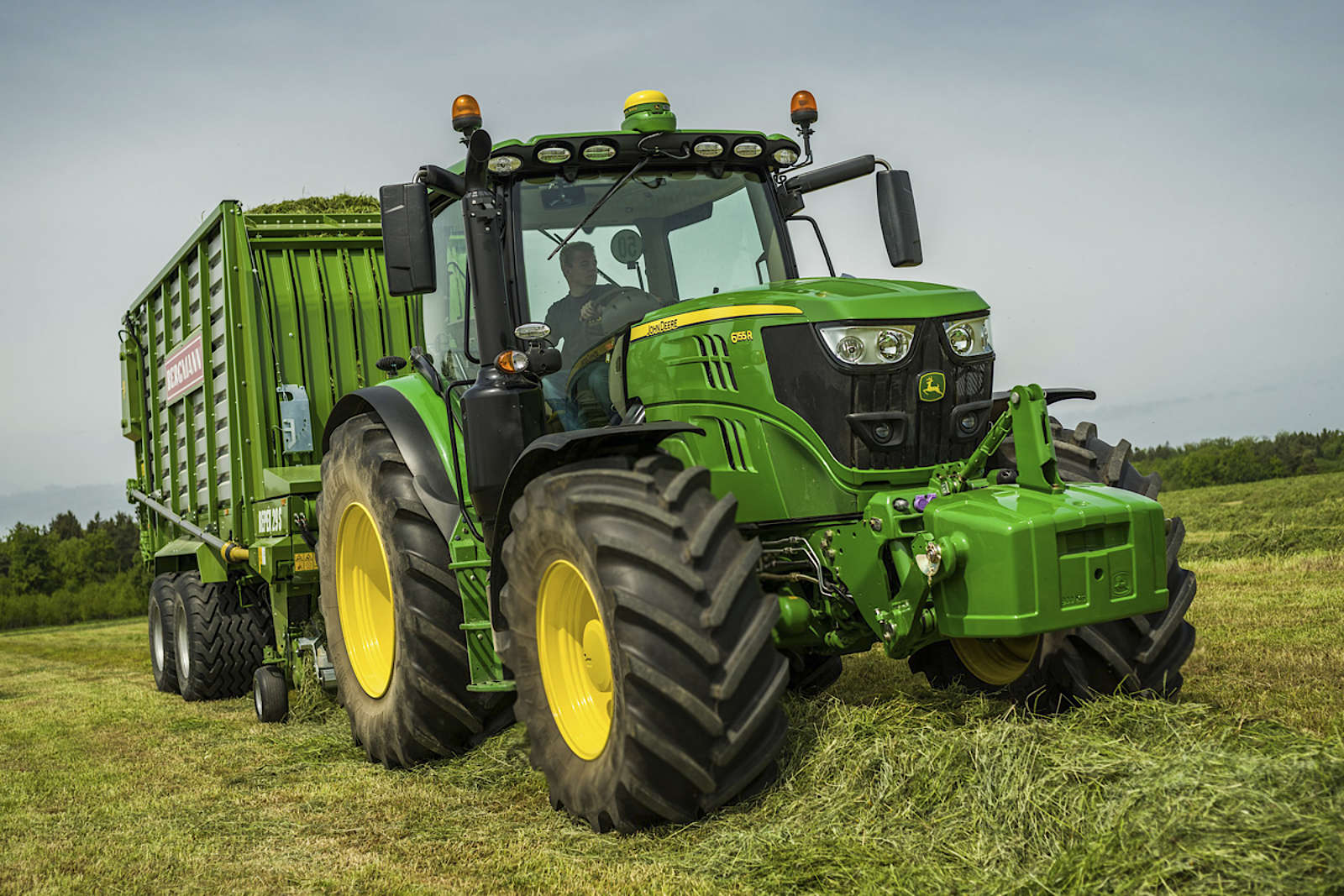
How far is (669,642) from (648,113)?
104 inches

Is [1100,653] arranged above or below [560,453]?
below

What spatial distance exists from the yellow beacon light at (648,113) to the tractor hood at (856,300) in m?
0.98

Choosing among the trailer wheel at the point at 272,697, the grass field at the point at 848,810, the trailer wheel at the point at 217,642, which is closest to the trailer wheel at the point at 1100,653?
the grass field at the point at 848,810

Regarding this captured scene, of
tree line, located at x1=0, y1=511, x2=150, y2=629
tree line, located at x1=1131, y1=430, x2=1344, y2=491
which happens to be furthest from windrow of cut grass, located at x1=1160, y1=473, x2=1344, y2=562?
tree line, located at x1=0, y1=511, x2=150, y2=629

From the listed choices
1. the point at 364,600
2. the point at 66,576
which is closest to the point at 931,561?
the point at 364,600

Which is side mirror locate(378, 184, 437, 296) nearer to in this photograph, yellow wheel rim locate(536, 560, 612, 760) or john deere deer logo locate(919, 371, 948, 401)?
yellow wheel rim locate(536, 560, 612, 760)

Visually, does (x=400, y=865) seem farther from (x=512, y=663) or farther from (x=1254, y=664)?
(x=1254, y=664)

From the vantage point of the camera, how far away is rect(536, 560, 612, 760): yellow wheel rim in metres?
4.71

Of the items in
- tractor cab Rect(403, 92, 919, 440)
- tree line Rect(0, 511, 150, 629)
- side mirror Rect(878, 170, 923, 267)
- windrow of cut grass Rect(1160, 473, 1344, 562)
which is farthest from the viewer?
tree line Rect(0, 511, 150, 629)

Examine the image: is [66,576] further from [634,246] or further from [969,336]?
[969,336]

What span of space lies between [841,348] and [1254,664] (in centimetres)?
313

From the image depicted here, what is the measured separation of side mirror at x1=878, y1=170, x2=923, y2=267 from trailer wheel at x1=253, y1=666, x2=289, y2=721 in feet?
15.0

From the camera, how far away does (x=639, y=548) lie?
416 cm

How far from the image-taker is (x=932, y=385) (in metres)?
4.78
